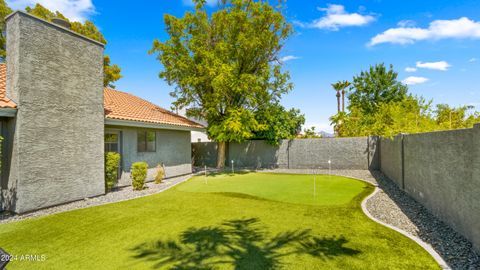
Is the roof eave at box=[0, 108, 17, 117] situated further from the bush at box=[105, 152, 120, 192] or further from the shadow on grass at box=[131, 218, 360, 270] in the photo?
the shadow on grass at box=[131, 218, 360, 270]

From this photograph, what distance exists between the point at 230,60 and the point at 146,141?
8.82m

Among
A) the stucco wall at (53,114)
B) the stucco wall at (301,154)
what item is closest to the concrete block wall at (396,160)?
the stucco wall at (301,154)

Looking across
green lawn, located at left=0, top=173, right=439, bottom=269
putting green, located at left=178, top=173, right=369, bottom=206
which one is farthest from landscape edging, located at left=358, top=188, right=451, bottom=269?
putting green, located at left=178, top=173, right=369, bottom=206

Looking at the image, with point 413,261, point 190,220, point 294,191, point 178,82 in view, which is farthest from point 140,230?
point 178,82

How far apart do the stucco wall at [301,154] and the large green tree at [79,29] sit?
15.0 m

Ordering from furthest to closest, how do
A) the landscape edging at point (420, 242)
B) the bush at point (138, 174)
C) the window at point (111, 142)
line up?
the window at point (111, 142) → the bush at point (138, 174) → the landscape edging at point (420, 242)

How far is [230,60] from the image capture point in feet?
60.6

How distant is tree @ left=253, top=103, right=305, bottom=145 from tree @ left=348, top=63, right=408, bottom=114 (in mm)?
23576

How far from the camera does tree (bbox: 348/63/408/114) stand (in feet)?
131

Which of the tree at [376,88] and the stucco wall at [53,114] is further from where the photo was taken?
the tree at [376,88]

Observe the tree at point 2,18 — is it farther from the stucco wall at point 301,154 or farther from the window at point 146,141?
the stucco wall at point 301,154

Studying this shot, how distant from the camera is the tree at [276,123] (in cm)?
1995

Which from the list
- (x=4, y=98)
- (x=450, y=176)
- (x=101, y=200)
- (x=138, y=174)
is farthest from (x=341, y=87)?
(x=4, y=98)

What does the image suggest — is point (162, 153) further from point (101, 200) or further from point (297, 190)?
point (297, 190)
